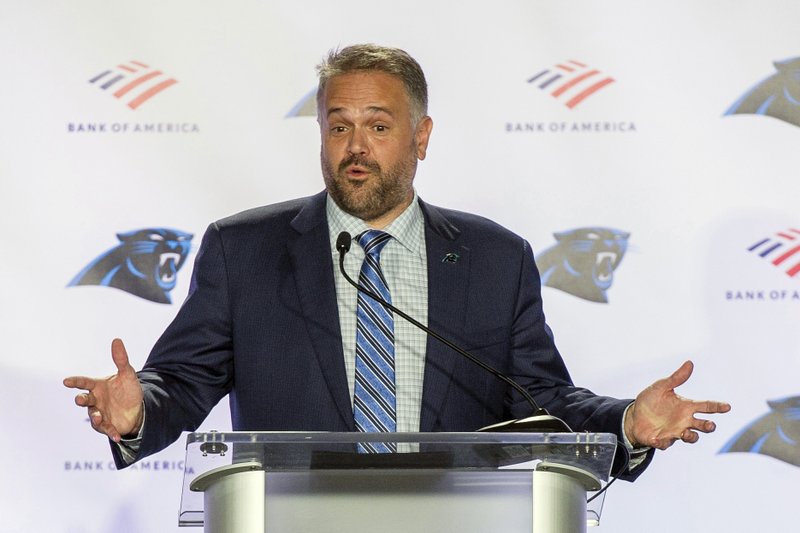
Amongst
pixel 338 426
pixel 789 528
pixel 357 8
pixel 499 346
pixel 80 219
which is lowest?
pixel 789 528

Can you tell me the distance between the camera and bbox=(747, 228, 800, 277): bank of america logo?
382cm

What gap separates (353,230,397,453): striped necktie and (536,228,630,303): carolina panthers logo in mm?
976

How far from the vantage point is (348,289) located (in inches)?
120

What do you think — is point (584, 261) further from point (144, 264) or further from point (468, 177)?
point (144, 264)

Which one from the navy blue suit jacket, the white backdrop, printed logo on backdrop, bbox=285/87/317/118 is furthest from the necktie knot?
printed logo on backdrop, bbox=285/87/317/118

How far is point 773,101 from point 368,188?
1540mm

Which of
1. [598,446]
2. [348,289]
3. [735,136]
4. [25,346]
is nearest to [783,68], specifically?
[735,136]

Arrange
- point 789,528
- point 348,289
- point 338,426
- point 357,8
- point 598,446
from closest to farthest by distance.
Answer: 1. point 598,446
2. point 338,426
3. point 348,289
4. point 789,528
5. point 357,8

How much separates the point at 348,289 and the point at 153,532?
1.25 meters

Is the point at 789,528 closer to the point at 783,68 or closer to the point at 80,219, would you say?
the point at 783,68

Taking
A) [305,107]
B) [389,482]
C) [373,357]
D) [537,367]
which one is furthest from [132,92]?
[389,482]

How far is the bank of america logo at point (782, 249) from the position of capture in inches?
151

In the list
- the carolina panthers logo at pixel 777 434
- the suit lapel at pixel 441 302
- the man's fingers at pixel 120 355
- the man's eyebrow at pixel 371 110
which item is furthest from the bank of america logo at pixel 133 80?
the carolina panthers logo at pixel 777 434

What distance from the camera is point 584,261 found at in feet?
12.6
